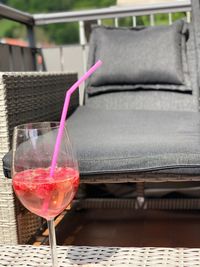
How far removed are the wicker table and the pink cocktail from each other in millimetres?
153

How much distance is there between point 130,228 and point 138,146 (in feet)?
2.38

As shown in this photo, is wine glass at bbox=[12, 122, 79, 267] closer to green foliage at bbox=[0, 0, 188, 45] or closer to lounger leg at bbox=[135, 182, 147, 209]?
lounger leg at bbox=[135, 182, 147, 209]

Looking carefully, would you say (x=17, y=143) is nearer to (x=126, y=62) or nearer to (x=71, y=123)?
(x=71, y=123)

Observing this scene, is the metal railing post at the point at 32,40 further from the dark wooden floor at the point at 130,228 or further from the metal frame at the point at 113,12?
the dark wooden floor at the point at 130,228

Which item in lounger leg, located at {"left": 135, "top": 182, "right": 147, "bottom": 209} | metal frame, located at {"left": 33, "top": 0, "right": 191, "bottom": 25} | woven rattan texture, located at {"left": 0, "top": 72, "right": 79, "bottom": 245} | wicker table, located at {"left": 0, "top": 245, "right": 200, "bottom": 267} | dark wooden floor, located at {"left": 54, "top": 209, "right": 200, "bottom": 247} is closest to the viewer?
wicker table, located at {"left": 0, "top": 245, "right": 200, "bottom": 267}

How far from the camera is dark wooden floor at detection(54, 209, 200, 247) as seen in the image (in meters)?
1.66

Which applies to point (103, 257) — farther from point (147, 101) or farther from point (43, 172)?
point (147, 101)

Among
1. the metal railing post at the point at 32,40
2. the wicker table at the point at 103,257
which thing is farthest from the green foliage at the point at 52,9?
the wicker table at the point at 103,257

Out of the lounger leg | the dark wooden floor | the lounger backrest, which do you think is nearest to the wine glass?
the dark wooden floor

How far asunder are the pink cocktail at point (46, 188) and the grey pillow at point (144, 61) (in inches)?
51.3

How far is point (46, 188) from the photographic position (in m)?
0.69

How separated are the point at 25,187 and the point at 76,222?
4.03 feet

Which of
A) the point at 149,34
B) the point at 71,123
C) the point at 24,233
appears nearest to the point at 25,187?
the point at 24,233

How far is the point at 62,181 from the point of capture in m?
0.70
